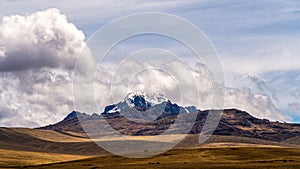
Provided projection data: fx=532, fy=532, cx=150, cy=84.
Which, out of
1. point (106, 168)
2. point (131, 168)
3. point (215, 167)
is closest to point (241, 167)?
point (215, 167)

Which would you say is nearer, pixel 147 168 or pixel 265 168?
pixel 265 168

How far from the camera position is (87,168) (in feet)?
602

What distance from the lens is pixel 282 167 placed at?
147250mm

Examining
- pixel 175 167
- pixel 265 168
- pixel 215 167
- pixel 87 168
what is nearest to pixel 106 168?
pixel 87 168

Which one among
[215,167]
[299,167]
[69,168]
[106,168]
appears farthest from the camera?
[69,168]

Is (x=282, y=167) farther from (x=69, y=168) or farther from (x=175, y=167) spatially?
(x=69, y=168)

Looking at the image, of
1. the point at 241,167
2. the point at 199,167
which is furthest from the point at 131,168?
the point at 241,167

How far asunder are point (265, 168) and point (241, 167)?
29.4 feet

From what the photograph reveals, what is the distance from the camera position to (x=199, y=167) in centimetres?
15800

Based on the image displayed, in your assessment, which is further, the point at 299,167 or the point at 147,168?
the point at 147,168

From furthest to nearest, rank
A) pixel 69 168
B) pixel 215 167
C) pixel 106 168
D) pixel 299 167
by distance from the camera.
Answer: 1. pixel 69 168
2. pixel 106 168
3. pixel 215 167
4. pixel 299 167

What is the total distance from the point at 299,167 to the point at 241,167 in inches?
649

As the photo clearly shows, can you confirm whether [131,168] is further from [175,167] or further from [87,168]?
[87,168]

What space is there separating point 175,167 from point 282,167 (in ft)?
107
